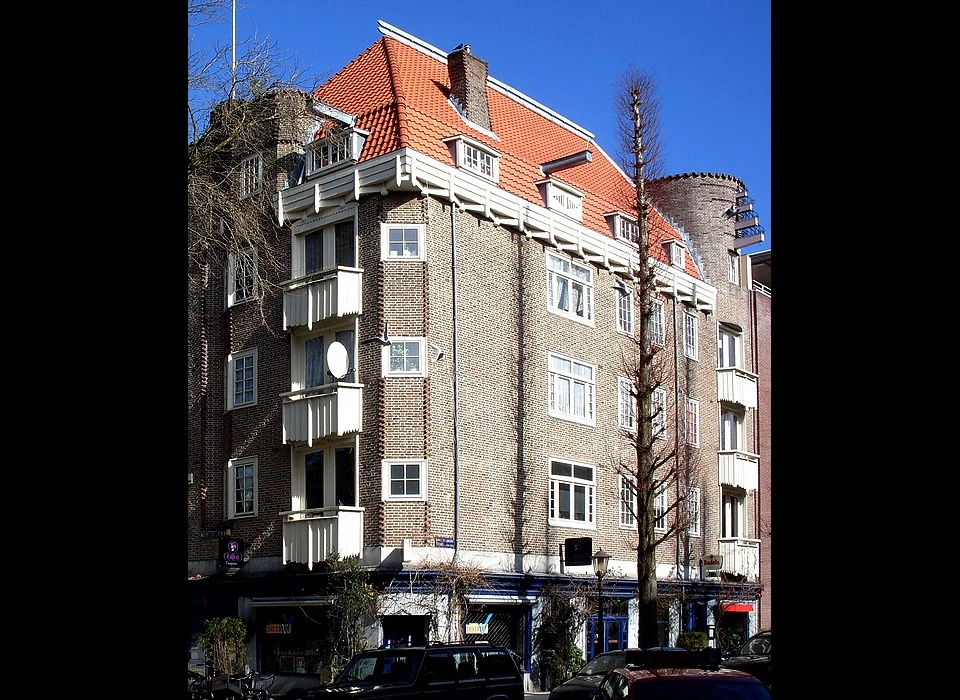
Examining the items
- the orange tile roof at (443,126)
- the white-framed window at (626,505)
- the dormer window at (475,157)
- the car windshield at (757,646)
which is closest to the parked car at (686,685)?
the car windshield at (757,646)

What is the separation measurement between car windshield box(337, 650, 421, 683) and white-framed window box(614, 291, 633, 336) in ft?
61.2

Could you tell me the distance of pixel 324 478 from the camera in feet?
93.6

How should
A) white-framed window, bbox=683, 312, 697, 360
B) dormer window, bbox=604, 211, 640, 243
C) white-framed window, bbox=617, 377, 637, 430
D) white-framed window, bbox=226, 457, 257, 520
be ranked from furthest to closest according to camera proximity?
white-framed window, bbox=683, 312, 697, 360
dormer window, bbox=604, 211, 640, 243
white-framed window, bbox=617, 377, 637, 430
white-framed window, bbox=226, 457, 257, 520

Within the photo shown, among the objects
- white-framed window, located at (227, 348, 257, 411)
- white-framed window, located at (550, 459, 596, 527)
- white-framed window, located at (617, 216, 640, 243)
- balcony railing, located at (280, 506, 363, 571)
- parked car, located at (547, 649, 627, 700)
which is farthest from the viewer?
white-framed window, located at (617, 216, 640, 243)

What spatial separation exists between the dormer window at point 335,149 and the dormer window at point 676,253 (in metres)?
12.4

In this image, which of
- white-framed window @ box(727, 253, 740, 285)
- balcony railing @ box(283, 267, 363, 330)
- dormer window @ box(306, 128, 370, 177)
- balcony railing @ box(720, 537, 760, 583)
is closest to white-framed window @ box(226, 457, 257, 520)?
balcony railing @ box(283, 267, 363, 330)

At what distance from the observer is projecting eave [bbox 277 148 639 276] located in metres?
28.2

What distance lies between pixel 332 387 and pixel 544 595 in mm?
8007

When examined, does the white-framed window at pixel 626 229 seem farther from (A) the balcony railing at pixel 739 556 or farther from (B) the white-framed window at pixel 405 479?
(B) the white-framed window at pixel 405 479

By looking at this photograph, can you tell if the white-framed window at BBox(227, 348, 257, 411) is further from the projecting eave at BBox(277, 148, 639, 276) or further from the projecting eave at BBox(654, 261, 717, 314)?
the projecting eave at BBox(654, 261, 717, 314)
